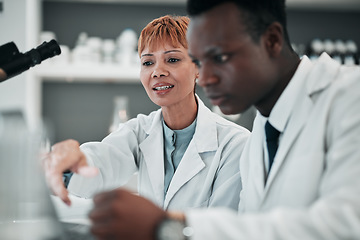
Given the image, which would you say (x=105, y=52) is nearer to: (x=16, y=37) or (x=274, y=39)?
(x=16, y=37)

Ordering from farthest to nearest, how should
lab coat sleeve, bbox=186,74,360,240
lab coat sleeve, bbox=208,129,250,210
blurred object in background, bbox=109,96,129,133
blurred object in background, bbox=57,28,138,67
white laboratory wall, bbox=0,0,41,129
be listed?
blurred object in background, bbox=109,96,129,133 < blurred object in background, bbox=57,28,138,67 < white laboratory wall, bbox=0,0,41,129 < lab coat sleeve, bbox=208,129,250,210 < lab coat sleeve, bbox=186,74,360,240

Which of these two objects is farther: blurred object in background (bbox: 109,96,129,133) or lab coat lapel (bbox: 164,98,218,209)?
blurred object in background (bbox: 109,96,129,133)

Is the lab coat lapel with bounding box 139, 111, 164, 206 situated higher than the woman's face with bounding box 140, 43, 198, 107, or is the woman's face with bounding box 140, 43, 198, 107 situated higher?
the woman's face with bounding box 140, 43, 198, 107

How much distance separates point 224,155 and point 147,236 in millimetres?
730

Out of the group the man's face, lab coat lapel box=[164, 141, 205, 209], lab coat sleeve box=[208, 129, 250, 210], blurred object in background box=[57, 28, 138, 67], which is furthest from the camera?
blurred object in background box=[57, 28, 138, 67]

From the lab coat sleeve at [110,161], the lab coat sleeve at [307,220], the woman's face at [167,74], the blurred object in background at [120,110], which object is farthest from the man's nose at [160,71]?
the blurred object in background at [120,110]

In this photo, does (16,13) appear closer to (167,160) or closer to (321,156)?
(167,160)

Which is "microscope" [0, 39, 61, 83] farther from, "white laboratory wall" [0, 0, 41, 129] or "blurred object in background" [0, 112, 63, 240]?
"white laboratory wall" [0, 0, 41, 129]

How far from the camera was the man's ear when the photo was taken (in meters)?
0.83

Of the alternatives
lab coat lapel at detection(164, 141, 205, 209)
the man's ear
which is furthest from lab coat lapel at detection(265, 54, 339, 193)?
lab coat lapel at detection(164, 141, 205, 209)

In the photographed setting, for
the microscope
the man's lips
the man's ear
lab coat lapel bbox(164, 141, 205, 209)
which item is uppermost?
the man's ear

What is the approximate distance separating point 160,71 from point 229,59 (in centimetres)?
62

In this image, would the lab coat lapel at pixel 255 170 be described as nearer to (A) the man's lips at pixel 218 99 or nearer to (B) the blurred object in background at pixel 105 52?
(A) the man's lips at pixel 218 99

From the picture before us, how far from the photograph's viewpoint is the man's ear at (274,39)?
32.8 inches
